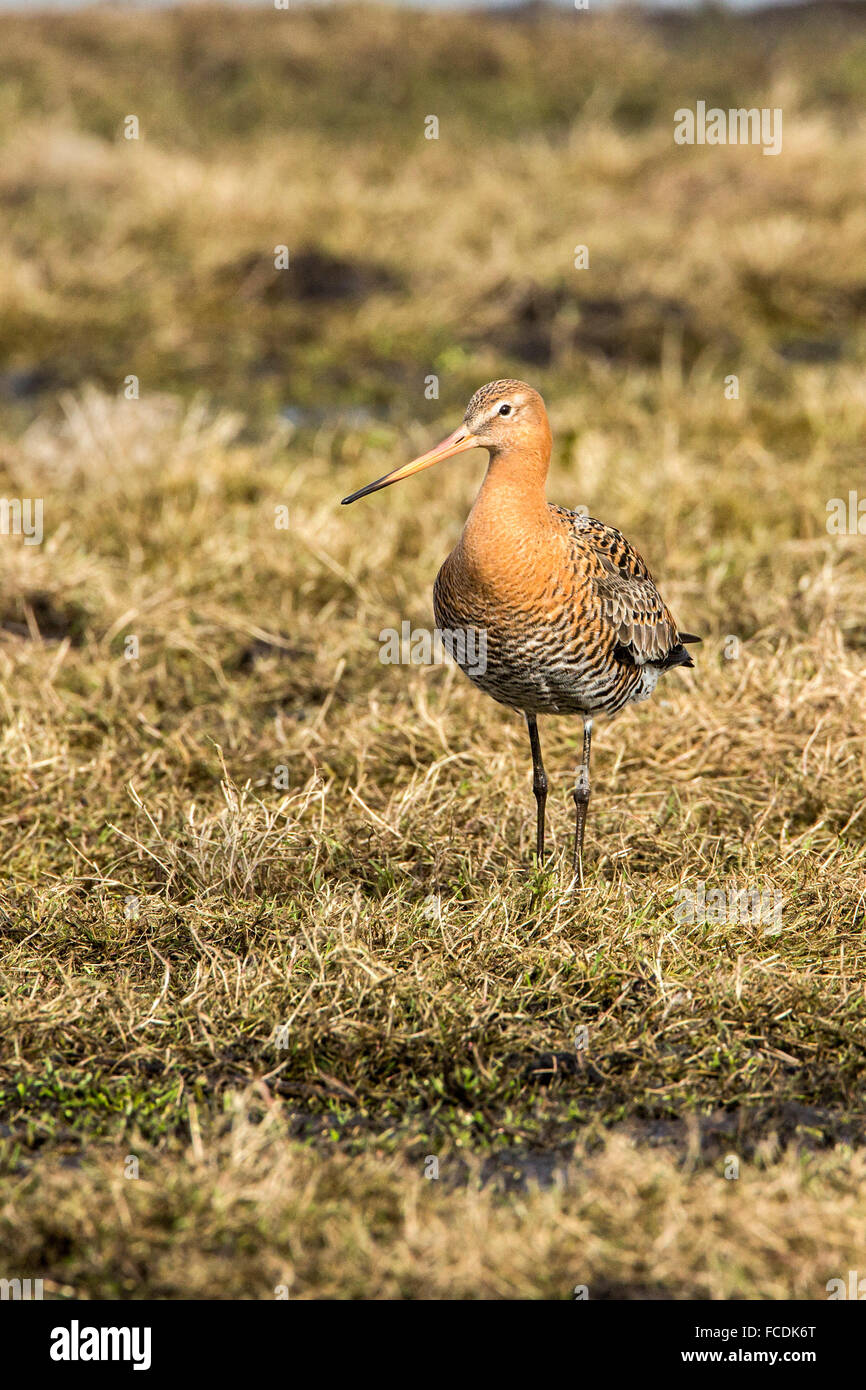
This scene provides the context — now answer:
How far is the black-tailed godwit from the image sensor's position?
4.21m

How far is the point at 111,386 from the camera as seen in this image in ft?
31.3

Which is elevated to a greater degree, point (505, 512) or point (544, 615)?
point (505, 512)

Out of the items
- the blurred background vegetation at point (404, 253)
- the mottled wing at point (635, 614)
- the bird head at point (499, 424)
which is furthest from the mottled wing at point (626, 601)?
the blurred background vegetation at point (404, 253)

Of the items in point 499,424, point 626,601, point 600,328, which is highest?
point 600,328

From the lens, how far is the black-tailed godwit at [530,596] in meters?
4.21

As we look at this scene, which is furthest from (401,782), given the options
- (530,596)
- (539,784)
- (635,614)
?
(530,596)

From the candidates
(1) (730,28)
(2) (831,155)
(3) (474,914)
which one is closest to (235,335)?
(2) (831,155)

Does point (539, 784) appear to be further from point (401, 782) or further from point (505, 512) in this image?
point (505, 512)

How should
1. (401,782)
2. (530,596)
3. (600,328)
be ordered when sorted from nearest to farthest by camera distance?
1. (530,596)
2. (401,782)
3. (600,328)

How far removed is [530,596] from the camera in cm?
421

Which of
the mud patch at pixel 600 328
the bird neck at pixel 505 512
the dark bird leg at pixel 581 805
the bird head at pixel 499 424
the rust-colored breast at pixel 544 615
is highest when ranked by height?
the mud patch at pixel 600 328

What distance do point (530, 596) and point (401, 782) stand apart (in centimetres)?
118

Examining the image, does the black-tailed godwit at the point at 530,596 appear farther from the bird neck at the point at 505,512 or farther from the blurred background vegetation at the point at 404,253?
the blurred background vegetation at the point at 404,253

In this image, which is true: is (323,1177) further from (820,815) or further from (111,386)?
(111,386)
